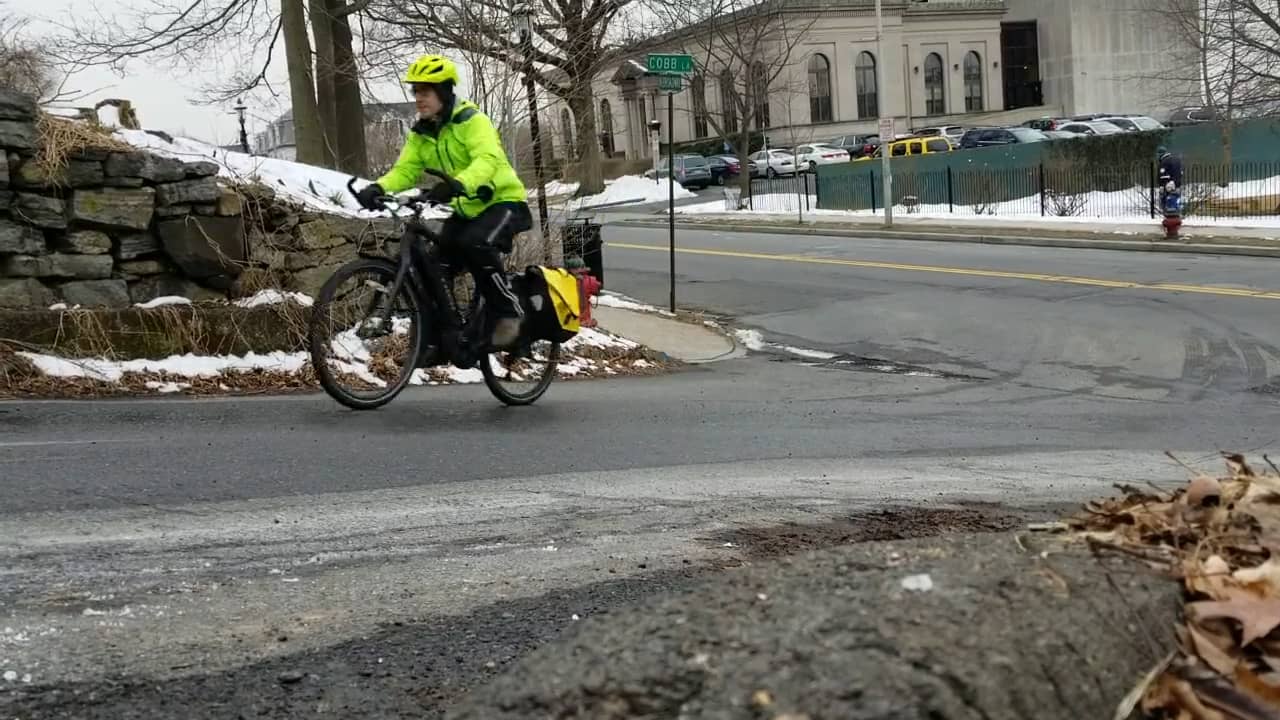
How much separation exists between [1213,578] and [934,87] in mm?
77394

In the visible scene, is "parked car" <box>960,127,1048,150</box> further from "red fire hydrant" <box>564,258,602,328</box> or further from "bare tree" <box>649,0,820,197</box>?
"red fire hydrant" <box>564,258,602,328</box>

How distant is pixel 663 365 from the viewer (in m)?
13.1

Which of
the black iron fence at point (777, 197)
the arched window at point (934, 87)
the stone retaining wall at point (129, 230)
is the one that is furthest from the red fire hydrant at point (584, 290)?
the arched window at point (934, 87)

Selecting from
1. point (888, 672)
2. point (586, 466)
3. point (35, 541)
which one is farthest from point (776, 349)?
point (888, 672)

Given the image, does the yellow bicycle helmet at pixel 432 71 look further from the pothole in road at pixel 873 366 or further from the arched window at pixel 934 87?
Result: the arched window at pixel 934 87

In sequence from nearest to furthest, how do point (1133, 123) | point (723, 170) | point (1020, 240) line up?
point (1020, 240)
point (1133, 123)
point (723, 170)

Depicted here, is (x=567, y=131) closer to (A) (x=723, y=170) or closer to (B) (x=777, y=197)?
(B) (x=777, y=197)

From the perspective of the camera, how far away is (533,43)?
15.7 meters

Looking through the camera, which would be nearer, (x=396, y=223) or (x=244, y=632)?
(x=244, y=632)

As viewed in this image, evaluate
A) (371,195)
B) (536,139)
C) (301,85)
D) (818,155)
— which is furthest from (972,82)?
(371,195)

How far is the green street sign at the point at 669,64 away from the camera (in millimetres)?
15008

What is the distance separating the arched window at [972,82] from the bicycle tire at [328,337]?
74.4 m

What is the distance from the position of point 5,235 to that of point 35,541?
231 inches

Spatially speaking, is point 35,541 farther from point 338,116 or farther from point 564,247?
point 338,116
